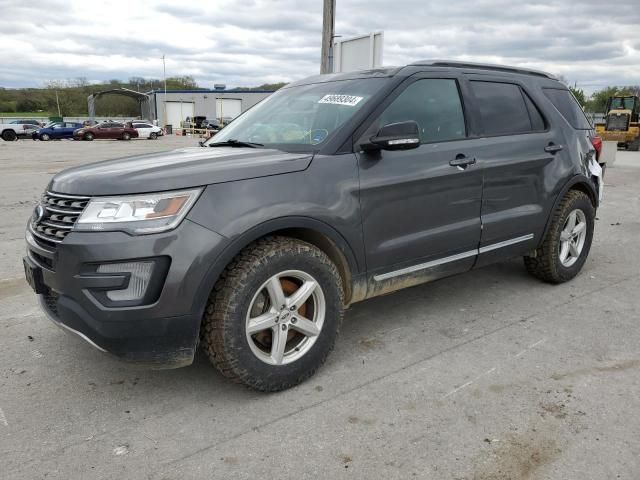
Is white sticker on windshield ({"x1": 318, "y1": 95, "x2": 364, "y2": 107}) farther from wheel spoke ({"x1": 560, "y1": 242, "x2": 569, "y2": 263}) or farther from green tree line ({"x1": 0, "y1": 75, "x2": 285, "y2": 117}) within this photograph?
green tree line ({"x1": 0, "y1": 75, "x2": 285, "y2": 117})

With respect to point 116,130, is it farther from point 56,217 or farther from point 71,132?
point 56,217

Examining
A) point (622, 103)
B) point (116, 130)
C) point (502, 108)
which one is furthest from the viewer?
point (116, 130)

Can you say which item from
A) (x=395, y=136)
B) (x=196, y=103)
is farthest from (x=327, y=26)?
(x=196, y=103)

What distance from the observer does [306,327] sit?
3051mm

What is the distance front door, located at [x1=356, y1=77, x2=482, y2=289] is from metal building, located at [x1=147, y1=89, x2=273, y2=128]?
65.0 m

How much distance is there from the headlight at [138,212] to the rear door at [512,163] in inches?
88.3

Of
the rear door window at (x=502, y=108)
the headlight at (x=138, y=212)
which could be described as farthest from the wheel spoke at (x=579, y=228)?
the headlight at (x=138, y=212)

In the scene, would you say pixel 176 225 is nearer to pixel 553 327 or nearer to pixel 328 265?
pixel 328 265

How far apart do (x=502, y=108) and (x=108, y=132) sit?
1628 inches

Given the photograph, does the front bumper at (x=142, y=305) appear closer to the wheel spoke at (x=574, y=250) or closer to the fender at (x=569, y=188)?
the fender at (x=569, y=188)

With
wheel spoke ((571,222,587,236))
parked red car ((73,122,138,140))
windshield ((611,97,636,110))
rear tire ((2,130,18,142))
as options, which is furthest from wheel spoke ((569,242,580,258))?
rear tire ((2,130,18,142))

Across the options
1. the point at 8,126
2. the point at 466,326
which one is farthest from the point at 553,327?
the point at 8,126

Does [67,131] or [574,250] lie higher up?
[574,250]

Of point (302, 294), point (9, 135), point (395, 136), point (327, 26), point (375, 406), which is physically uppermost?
point (327, 26)
